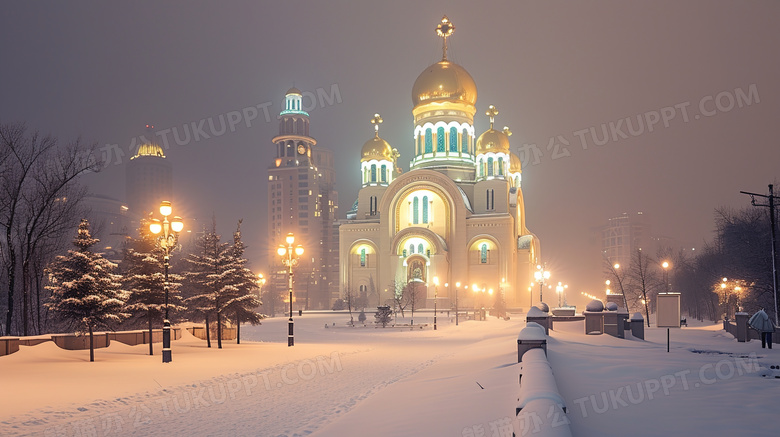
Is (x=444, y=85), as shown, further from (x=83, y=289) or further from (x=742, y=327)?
(x=83, y=289)

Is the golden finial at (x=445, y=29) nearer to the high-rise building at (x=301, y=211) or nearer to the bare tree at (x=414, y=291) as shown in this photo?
the bare tree at (x=414, y=291)

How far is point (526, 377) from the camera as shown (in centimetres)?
824

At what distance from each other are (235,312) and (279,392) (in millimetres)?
14053

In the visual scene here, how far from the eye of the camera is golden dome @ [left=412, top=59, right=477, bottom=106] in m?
76.2

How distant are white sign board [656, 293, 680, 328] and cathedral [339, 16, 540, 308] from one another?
151 feet

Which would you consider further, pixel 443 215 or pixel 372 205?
pixel 372 205

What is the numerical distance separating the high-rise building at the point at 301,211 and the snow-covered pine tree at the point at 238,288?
110498mm

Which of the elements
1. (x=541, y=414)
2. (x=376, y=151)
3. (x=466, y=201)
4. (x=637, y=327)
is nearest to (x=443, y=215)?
(x=466, y=201)

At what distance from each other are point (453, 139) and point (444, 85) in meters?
7.07

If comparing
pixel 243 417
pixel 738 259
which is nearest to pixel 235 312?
pixel 243 417

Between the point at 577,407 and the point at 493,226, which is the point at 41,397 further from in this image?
the point at 493,226

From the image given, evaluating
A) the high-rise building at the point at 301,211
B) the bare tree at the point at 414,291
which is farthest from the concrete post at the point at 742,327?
the high-rise building at the point at 301,211

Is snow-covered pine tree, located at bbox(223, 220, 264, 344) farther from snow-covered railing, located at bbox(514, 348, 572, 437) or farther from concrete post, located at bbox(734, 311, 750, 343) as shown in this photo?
concrete post, located at bbox(734, 311, 750, 343)

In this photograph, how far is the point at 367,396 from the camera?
12.9 m
